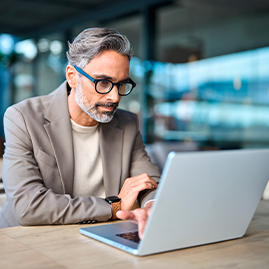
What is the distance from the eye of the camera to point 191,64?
6.44 meters

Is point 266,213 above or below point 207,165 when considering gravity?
below

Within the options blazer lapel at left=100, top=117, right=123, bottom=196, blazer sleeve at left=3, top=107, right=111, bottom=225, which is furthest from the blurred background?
blazer sleeve at left=3, top=107, right=111, bottom=225

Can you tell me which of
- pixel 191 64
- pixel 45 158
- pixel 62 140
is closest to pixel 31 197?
pixel 45 158

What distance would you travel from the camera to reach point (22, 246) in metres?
0.98

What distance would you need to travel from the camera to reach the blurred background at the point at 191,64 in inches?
223

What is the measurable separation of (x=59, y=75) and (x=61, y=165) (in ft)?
23.4

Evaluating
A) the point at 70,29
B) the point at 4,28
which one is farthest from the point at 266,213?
the point at 4,28

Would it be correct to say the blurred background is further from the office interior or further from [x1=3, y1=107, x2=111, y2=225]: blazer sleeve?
[x1=3, y1=107, x2=111, y2=225]: blazer sleeve

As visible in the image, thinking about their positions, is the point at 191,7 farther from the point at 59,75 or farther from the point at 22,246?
the point at 22,246

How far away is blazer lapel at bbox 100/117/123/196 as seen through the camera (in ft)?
5.80

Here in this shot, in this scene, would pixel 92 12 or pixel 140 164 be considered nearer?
pixel 140 164

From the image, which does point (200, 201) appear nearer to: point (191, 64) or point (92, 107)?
point (92, 107)

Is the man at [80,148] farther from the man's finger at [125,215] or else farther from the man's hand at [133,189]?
the man's finger at [125,215]

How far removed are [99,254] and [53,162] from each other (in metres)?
0.75
